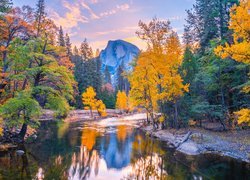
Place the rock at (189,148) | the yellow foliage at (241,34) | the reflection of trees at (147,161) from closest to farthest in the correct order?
1. the yellow foliage at (241,34)
2. the reflection of trees at (147,161)
3. the rock at (189,148)

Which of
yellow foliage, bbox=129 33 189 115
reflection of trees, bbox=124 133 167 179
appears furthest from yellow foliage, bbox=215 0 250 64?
yellow foliage, bbox=129 33 189 115

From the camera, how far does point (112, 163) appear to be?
58.0 feet

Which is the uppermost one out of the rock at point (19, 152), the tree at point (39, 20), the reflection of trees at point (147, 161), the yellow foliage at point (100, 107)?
the tree at point (39, 20)

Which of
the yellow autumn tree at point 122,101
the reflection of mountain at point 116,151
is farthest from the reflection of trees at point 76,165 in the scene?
the yellow autumn tree at point 122,101

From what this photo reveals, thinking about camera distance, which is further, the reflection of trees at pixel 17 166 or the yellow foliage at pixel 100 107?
the yellow foliage at pixel 100 107

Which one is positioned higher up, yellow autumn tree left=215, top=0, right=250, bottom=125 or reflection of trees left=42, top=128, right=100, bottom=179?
yellow autumn tree left=215, top=0, right=250, bottom=125

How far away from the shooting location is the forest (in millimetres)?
19297

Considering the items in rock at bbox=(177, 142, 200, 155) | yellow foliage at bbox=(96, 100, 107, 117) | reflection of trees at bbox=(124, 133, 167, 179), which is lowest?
reflection of trees at bbox=(124, 133, 167, 179)

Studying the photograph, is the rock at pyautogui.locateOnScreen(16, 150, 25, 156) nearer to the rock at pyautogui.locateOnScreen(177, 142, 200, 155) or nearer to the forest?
the forest

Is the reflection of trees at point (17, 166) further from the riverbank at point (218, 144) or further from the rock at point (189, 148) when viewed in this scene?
the riverbank at point (218, 144)

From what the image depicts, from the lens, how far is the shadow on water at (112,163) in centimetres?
1384

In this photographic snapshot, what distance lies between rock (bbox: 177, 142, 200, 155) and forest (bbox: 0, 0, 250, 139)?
466cm

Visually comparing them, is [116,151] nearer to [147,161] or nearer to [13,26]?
[147,161]

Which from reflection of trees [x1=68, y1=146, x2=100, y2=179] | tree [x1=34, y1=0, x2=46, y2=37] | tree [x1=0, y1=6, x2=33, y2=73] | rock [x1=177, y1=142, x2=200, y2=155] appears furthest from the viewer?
tree [x1=34, y1=0, x2=46, y2=37]
